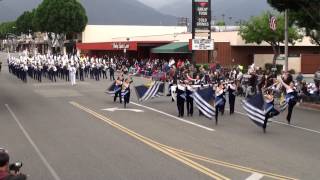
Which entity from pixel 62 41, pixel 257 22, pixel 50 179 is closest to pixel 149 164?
pixel 50 179

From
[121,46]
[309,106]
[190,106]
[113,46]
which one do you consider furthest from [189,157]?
[113,46]

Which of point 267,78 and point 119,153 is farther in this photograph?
point 267,78

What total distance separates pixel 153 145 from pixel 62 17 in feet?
280

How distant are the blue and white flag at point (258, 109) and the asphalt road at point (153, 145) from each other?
1.23 ft

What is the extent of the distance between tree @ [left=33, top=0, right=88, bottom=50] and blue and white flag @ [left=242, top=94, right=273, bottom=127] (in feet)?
263

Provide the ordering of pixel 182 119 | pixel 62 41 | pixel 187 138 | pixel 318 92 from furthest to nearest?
pixel 62 41 → pixel 318 92 → pixel 182 119 → pixel 187 138

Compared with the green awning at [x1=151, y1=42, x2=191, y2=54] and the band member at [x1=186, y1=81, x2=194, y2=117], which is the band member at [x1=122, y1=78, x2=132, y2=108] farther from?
the green awning at [x1=151, y1=42, x2=191, y2=54]

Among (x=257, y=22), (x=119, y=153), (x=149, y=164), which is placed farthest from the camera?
(x=257, y=22)

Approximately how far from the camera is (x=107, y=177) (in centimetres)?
1098

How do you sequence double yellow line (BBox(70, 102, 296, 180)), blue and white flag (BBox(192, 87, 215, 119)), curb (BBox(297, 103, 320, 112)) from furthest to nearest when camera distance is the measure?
curb (BBox(297, 103, 320, 112)) < blue and white flag (BBox(192, 87, 215, 119)) < double yellow line (BBox(70, 102, 296, 180))

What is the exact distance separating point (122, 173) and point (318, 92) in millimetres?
16452

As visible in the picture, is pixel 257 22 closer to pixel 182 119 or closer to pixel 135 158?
pixel 182 119

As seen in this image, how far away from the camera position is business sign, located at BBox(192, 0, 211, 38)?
1711 inches

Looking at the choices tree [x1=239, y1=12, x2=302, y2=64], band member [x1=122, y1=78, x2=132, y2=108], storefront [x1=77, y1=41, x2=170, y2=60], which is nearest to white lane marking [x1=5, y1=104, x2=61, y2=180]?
band member [x1=122, y1=78, x2=132, y2=108]
